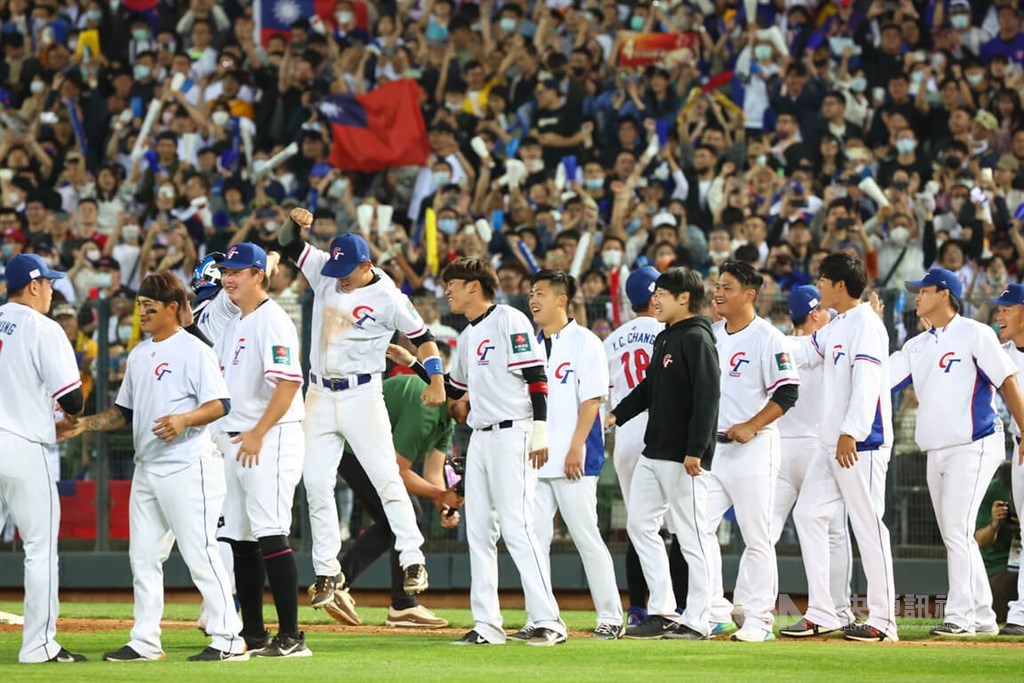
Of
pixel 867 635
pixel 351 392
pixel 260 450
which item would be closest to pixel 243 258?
pixel 260 450

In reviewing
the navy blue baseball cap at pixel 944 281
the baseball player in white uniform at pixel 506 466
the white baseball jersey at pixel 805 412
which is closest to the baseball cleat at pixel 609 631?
the baseball player in white uniform at pixel 506 466

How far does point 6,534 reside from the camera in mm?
13391

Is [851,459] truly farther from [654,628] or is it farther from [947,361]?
[654,628]

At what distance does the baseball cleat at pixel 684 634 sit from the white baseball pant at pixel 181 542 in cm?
266

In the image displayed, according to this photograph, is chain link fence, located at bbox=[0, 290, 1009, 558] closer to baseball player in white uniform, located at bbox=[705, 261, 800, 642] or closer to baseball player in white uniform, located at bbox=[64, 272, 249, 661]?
baseball player in white uniform, located at bbox=[705, 261, 800, 642]

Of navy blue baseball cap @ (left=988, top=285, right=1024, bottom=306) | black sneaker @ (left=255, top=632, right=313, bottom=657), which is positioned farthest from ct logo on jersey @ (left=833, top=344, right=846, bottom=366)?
black sneaker @ (left=255, top=632, right=313, bottom=657)

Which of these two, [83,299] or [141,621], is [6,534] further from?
[141,621]

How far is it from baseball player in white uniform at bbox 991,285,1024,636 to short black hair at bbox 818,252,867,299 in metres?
1.23

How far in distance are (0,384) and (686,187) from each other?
32.6 ft

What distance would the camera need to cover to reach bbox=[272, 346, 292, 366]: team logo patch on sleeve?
819 centimetres

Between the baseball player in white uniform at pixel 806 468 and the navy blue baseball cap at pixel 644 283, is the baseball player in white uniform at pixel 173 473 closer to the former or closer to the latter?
the navy blue baseball cap at pixel 644 283

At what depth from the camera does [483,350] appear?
888 cm

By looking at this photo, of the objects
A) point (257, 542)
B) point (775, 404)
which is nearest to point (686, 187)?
point (775, 404)

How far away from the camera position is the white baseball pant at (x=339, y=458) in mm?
9539
